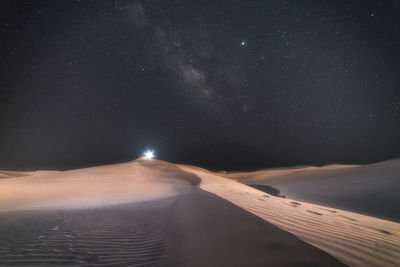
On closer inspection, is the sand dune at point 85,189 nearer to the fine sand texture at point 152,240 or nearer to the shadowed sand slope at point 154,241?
the fine sand texture at point 152,240

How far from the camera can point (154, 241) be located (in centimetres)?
423

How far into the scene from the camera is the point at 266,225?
3.90 m

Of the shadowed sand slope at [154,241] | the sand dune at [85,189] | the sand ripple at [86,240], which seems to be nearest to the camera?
the shadowed sand slope at [154,241]

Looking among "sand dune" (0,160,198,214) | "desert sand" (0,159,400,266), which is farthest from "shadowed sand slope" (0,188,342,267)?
"sand dune" (0,160,198,214)

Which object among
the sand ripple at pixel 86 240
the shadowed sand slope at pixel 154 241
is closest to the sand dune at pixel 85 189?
the sand ripple at pixel 86 240

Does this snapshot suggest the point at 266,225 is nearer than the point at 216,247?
No

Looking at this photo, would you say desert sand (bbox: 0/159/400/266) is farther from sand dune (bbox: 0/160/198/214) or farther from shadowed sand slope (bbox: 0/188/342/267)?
sand dune (bbox: 0/160/198/214)

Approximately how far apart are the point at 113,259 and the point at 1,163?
51.4 metres

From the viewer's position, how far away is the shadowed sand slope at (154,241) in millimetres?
2834

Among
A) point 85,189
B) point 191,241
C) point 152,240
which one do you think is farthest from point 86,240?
point 85,189

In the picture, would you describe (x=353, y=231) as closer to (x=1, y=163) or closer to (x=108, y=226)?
(x=108, y=226)

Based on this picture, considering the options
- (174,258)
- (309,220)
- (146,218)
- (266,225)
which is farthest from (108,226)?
(309,220)

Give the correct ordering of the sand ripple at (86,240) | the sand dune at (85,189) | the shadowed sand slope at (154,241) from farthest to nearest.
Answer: the sand dune at (85,189) → the sand ripple at (86,240) → the shadowed sand slope at (154,241)

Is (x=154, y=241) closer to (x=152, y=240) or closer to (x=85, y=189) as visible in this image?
(x=152, y=240)
